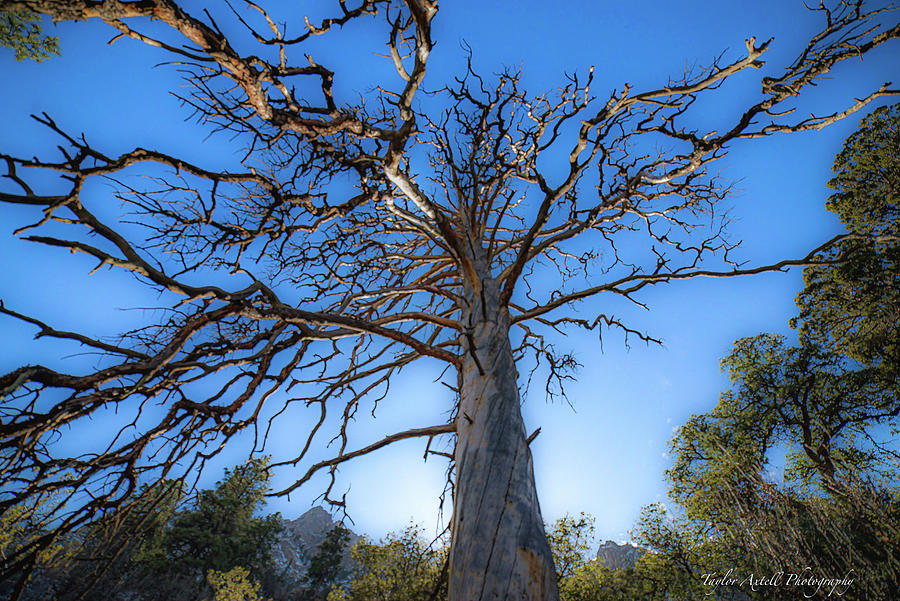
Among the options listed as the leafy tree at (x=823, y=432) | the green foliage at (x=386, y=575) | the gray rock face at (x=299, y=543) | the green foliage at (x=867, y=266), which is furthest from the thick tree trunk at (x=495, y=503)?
the gray rock face at (x=299, y=543)

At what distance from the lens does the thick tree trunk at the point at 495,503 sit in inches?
63.5

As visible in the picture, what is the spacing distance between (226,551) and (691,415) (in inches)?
1341

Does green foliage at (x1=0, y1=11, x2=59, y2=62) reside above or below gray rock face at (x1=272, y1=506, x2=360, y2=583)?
above

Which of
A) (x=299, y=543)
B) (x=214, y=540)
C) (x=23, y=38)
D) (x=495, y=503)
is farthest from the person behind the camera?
(x=299, y=543)

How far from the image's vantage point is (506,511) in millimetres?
1843

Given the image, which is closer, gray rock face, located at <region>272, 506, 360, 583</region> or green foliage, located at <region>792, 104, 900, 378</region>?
green foliage, located at <region>792, 104, 900, 378</region>

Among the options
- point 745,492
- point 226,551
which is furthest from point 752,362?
point 226,551

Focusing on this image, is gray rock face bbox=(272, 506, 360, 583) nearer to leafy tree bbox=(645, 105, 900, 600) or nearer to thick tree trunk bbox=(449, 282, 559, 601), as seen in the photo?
leafy tree bbox=(645, 105, 900, 600)

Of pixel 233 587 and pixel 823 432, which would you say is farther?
pixel 233 587

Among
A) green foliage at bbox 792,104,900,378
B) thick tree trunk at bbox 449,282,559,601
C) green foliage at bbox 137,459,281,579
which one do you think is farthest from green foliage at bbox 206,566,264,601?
green foliage at bbox 792,104,900,378

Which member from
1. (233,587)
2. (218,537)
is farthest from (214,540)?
(233,587)

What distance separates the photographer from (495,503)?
6.17ft

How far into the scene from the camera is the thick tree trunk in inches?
63.5

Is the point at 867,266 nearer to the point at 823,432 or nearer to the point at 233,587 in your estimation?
the point at 823,432
